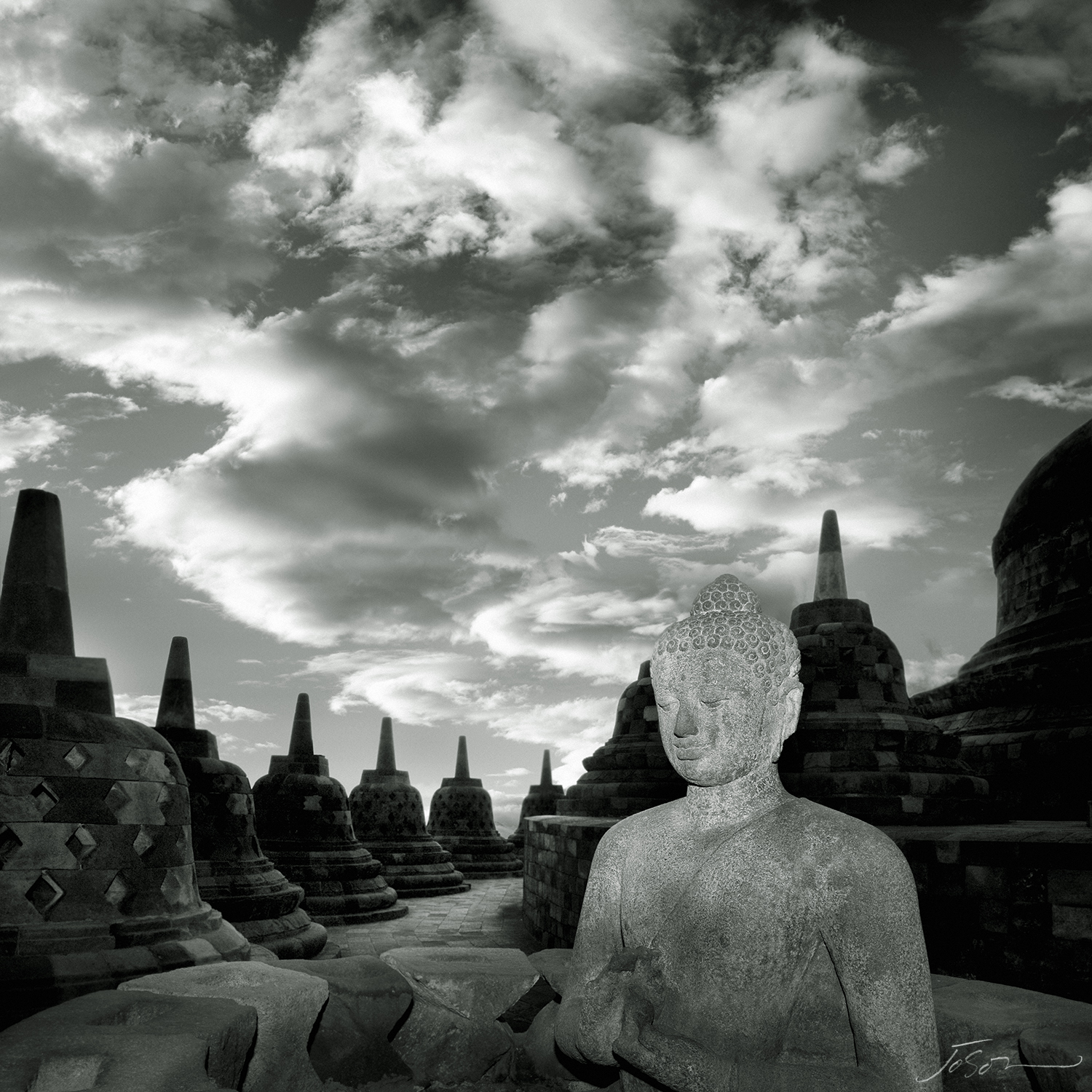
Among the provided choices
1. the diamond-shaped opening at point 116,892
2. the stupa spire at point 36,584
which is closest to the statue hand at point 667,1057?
the diamond-shaped opening at point 116,892

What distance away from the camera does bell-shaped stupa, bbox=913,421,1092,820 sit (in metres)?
10.2

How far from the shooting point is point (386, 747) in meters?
17.5

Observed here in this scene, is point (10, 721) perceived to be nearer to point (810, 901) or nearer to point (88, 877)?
Answer: point (88, 877)

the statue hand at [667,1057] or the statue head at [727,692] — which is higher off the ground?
the statue head at [727,692]

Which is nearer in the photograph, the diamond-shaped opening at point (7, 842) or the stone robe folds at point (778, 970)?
the stone robe folds at point (778, 970)

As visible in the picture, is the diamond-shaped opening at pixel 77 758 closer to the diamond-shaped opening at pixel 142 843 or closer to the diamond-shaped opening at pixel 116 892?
the diamond-shaped opening at pixel 142 843

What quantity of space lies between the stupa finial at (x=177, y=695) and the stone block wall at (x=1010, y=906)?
6874 mm

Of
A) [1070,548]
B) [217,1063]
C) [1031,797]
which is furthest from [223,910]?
[1070,548]

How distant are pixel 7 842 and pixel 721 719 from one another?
366 cm

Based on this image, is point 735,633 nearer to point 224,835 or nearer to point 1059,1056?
point 1059,1056

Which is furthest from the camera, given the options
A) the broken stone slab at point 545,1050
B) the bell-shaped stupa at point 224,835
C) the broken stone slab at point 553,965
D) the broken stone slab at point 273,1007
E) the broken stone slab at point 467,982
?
the bell-shaped stupa at point 224,835

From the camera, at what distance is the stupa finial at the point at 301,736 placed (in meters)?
13.1

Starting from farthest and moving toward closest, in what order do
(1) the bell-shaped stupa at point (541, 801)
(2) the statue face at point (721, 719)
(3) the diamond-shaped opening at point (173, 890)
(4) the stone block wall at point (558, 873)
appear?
(1) the bell-shaped stupa at point (541, 801), (4) the stone block wall at point (558, 873), (3) the diamond-shaped opening at point (173, 890), (2) the statue face at point (721, 719)

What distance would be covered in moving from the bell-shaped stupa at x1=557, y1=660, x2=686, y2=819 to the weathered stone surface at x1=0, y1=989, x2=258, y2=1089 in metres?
8.45
